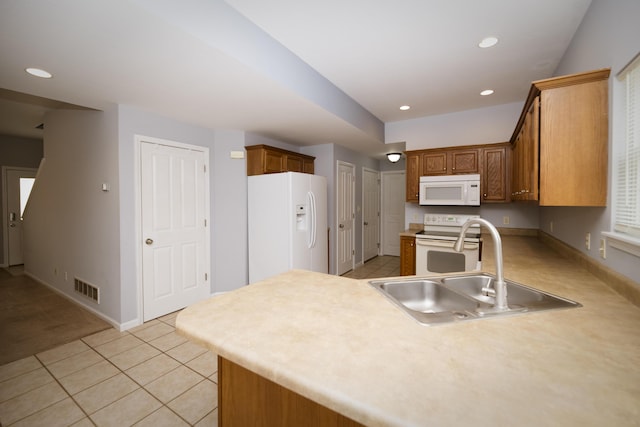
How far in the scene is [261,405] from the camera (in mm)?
986

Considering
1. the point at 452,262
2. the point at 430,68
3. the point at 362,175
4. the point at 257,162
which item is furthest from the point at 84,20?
the point at 362,175

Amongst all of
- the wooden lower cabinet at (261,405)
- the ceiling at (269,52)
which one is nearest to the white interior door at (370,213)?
the ceiling at (269,52)

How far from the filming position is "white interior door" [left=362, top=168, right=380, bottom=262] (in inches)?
236

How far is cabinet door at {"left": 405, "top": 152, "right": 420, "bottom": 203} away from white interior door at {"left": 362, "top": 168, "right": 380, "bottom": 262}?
1.68 m

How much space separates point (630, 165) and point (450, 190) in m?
2.56

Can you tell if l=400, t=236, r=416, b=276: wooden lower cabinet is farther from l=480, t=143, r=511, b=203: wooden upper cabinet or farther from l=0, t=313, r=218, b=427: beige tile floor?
l=0, t=313, r=218, b=427: beige tile floor

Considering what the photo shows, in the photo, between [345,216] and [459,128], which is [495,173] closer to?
[459,128]

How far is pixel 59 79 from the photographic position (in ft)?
7.04

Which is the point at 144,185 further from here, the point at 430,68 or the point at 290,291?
the point at 430,68

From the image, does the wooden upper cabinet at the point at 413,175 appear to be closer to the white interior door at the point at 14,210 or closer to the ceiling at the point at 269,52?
the ceiling at the point at 269,52

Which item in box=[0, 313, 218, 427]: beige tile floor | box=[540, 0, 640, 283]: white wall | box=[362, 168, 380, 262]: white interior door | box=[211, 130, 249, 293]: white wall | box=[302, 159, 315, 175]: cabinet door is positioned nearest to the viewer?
box=[540, 0, 640, 283]: white wall

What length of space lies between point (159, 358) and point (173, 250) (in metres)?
1.30

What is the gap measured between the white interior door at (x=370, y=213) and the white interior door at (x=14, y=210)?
7.01 m

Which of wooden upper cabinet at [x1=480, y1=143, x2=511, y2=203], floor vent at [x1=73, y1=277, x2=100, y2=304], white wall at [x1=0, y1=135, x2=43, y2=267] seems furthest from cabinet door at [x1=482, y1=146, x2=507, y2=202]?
white wall at [x1=0, y1=135, x2=43, y2=267]
